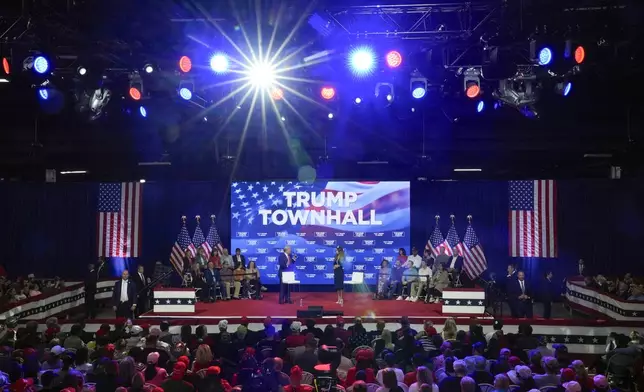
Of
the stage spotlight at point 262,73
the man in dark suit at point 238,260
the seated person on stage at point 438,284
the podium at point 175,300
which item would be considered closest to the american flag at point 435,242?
the seated person on stage at point 438,284

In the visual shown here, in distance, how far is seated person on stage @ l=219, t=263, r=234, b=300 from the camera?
20359 millimetres

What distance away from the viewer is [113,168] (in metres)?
24.2

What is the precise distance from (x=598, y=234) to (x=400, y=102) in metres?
10.6

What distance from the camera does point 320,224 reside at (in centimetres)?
2267

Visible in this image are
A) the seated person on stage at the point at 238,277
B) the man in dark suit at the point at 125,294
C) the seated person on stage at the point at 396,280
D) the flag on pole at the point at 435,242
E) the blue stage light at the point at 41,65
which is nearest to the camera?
the blue stage light at the point at 41,65

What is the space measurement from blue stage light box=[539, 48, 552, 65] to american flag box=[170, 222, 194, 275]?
13.8 m

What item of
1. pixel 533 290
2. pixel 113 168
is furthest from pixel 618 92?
pixel 113 168

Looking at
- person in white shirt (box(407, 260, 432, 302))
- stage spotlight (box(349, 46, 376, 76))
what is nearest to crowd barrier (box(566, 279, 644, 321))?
person in white shirt (box(407, 260, 432, 302))

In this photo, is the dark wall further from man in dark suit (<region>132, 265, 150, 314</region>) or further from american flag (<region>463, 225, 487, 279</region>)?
man in dark suit (<region>132, 265, 150, 314</region>)

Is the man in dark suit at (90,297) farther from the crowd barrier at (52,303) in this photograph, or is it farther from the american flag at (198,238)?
the american flag at (198,238)

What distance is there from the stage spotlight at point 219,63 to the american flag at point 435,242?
34.8ft

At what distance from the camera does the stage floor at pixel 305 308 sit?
1728 cm

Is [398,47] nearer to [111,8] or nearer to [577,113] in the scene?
[111,8]

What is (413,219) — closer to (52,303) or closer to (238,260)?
(238,260)
